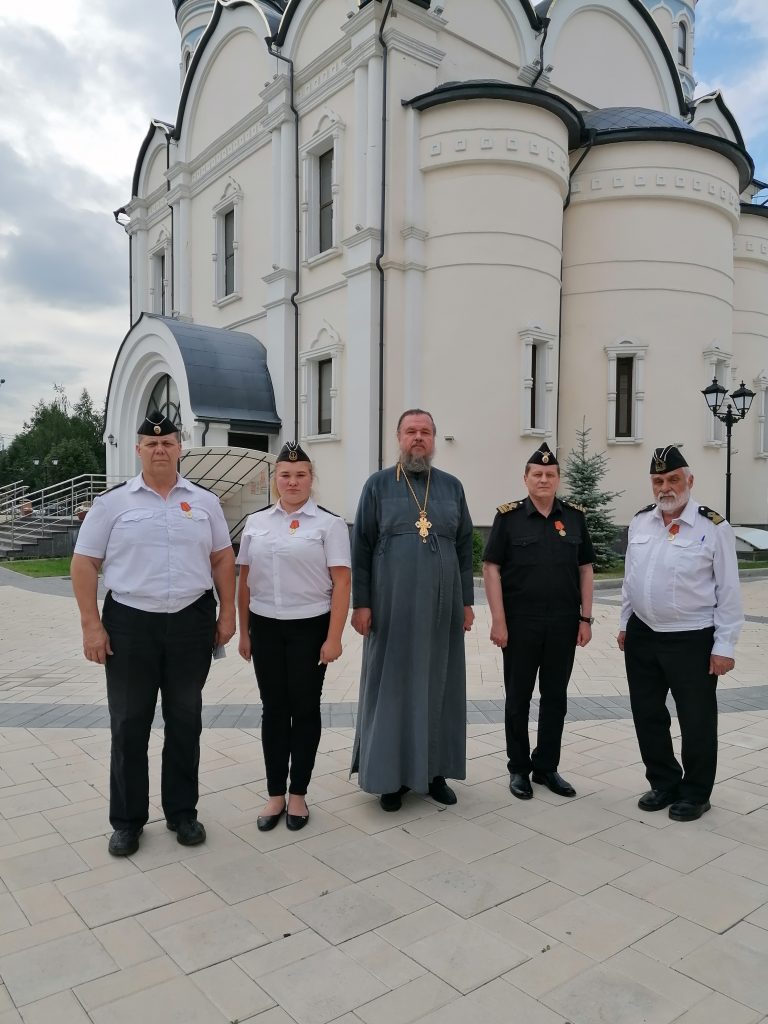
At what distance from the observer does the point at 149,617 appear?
11.8 ft

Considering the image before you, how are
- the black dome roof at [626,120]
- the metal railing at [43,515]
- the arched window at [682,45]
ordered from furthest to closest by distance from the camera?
the arched window at [682,45], the metal railing at [43,515], the black dome roof at [626,120]

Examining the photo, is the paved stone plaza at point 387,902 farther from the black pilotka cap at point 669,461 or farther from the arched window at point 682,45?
the arched window at point 682,45

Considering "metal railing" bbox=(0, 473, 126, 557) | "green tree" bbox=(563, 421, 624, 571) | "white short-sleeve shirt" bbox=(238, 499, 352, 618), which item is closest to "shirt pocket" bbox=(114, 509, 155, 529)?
"white short-sleeve shirt" bbox=(238, 499, 352, 618)

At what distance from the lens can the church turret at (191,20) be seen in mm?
28781

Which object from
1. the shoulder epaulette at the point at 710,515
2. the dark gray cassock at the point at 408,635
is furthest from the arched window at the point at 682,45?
the dark gray cassock at the point at 408,635

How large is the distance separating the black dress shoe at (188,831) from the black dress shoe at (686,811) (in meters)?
2.47

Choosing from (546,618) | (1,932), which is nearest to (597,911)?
(546,618)

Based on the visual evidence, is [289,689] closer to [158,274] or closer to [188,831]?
[188,831]

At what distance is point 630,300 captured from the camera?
16922 mm

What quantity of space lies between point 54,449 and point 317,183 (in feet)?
109

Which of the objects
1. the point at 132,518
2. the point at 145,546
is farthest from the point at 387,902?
the point at 132,518

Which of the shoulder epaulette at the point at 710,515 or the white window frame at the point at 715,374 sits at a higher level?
the white window frame at the point at 715,374

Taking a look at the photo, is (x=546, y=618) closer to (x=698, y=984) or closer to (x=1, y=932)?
(x=698, y=984)

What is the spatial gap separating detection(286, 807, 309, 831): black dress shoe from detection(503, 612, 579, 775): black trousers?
1269 millimetres
